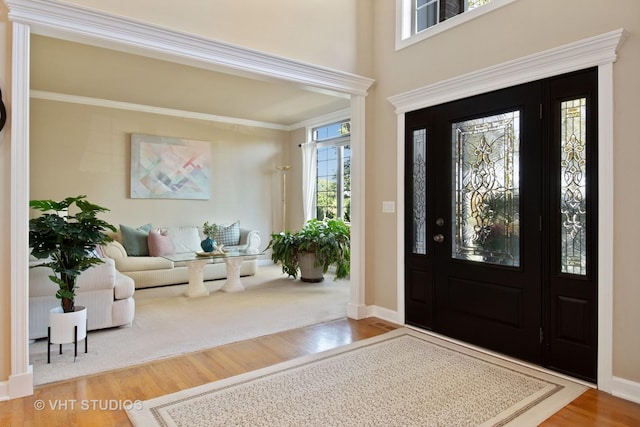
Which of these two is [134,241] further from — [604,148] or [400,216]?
[604,148]

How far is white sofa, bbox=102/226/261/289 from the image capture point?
5551 mm

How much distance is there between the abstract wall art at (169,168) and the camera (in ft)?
21.1

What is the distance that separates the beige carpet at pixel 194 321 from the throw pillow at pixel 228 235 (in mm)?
1001

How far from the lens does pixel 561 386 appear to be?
2.61 m

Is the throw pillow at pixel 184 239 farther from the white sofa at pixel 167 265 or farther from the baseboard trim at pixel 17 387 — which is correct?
the baseboard trim at pixel 17 387

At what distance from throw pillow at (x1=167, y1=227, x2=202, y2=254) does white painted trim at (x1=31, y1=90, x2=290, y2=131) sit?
197 cm

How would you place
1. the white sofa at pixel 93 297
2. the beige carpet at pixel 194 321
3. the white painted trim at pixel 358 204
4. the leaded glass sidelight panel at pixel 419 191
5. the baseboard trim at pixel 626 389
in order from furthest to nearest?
1. the white painted trim at pixel 358 204
2. the leaded glass sidelight panel at pixel 419 191
3. the white sofa at pixel 93 297
4. the beige carpet at pixel 194 321
5. the baseboard trim at pixel 626 389

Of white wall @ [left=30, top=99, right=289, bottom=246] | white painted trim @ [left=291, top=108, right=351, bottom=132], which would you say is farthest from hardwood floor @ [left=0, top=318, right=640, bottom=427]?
white painted trim @ [left=291, top=108, right=351, bottom=132]

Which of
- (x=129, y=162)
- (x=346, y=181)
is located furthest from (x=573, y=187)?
(x=129, y=162)

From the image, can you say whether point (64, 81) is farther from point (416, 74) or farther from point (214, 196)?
point (416, 74)

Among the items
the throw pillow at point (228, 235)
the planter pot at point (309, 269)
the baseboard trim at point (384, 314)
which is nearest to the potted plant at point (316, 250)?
the planter pot at point (309, 269)

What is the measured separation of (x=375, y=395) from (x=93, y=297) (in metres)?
2.69

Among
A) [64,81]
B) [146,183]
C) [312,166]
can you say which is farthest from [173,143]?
[312,166]

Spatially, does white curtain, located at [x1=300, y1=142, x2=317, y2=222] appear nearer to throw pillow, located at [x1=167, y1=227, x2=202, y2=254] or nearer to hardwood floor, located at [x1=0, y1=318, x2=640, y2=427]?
throw pillow, located at [x1=167, y1=227, x2=202, y2=254]
